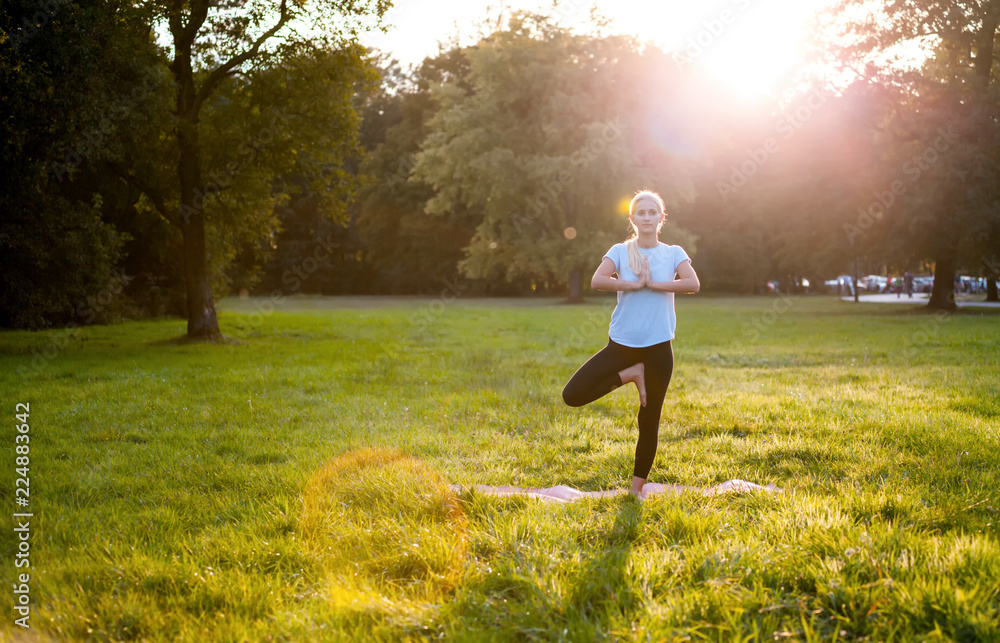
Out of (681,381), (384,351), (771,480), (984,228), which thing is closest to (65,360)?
(384,351)

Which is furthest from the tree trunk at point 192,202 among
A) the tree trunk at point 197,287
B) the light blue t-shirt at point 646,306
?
the light blue t-shirt at point 646,306

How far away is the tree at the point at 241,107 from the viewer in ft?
53.6

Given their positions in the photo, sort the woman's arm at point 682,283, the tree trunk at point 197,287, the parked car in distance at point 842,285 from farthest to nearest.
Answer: the parked car in distance at point 842,285, the tree trunk at point 197,287, the woman's arm at point 682,283

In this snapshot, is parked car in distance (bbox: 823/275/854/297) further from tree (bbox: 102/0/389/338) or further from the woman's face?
the woman's face

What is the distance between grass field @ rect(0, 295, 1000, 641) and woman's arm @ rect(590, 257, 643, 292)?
1.39 m

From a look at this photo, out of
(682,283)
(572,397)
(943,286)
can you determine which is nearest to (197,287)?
(572,397)

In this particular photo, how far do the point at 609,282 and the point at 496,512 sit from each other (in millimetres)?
1662

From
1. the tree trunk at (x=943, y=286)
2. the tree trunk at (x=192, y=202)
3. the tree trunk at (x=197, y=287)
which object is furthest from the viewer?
the tree trunk at (x=943, y=286)

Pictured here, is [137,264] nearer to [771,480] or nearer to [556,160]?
[556,160]

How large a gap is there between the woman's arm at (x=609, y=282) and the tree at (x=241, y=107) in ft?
43.7

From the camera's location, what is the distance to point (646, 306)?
494 cm

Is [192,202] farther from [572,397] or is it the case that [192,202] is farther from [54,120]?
[572,397]

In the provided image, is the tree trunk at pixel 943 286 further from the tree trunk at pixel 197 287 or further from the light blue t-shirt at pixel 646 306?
the light blue t-shirt at pixel 646 306

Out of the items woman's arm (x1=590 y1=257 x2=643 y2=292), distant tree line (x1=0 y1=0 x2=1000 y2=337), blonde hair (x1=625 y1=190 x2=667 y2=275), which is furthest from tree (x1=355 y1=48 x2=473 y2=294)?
woman's arm (x1=590 y1=257 x2=643 y2=292)
